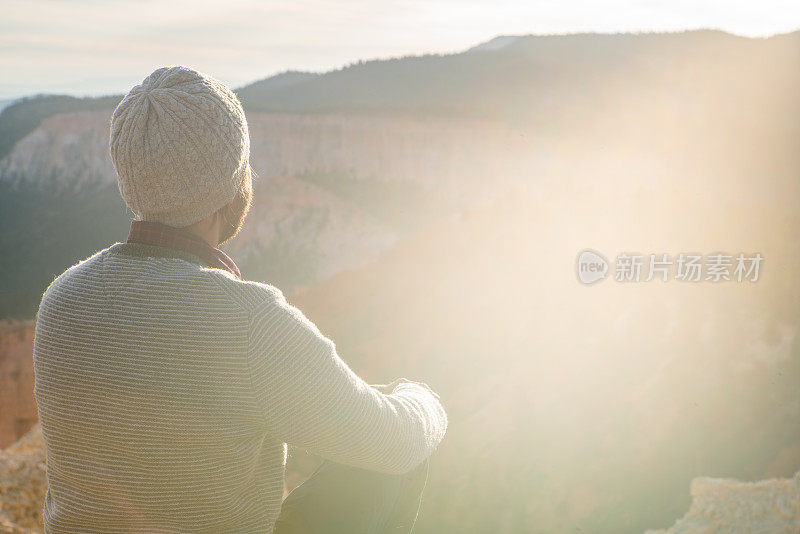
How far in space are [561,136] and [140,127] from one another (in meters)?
23.2

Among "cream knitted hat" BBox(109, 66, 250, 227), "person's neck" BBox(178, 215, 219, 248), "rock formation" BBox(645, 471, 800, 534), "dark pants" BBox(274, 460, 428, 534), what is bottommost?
"rock formation" BBox(645, 471, 800, 534)

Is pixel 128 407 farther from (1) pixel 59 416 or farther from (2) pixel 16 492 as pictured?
(2) pixel 16 492

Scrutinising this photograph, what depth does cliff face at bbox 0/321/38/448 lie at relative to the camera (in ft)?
37.9

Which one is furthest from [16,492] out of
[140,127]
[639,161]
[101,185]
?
[101,185]

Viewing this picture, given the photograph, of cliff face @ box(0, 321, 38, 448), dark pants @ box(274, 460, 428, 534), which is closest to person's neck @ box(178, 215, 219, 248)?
dark pants @ box(274, 460, 428, 534)

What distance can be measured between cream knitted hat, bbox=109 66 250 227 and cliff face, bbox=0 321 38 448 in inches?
467

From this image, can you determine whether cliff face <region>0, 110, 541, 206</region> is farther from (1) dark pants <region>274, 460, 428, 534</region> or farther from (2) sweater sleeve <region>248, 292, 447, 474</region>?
(2) sweater sleeve <region>248, 292, 447, 474</region>

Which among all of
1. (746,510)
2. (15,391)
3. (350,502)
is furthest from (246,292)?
(15,391)

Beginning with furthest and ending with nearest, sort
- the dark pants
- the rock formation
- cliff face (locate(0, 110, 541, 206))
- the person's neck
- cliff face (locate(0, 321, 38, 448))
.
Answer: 1. cliff face (locate(0, 110, 541, 206))
2. cliff face (locate(0, 321, 38, 448))
3. the rock formation
4. the dark pants
5. the person's neck

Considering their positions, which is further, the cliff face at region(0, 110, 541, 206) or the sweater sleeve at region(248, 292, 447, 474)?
the cliff face at region(0, 110, 541, 206)

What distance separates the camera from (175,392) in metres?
1.23

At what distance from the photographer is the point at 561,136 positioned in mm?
23062

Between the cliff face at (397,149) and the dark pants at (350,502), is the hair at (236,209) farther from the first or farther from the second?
the cliff face at (397,149)

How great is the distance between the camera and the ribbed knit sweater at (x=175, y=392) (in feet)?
3.97
